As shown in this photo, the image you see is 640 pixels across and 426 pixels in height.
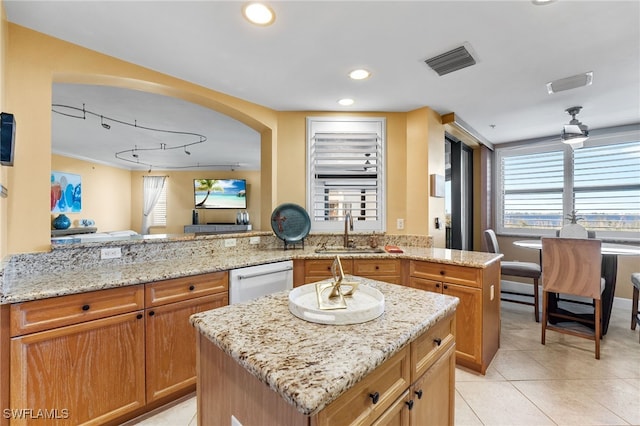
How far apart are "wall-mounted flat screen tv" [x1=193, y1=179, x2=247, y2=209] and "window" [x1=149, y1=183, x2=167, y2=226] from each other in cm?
84

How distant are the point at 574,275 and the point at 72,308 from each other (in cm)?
372

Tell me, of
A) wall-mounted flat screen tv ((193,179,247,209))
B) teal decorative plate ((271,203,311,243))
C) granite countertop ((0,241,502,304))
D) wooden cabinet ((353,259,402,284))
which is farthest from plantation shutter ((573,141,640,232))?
wall-mounted flat screen tv ((193,179,247,209))

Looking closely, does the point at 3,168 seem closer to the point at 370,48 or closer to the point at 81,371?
the point at 81,371

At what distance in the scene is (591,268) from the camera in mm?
2412

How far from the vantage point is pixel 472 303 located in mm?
2119

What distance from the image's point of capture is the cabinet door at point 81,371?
1334 mm

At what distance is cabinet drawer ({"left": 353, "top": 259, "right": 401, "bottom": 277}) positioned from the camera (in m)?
2.50

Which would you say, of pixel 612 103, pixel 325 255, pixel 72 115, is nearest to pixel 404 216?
pixel 325 255

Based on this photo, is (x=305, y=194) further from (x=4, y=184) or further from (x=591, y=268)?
(x=591, y=268)

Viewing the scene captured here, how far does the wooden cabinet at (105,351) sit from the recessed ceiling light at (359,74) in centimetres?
193

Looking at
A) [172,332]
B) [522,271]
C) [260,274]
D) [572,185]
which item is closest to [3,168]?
[172,332]

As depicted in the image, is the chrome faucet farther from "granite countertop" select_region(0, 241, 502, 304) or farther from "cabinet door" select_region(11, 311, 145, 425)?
"cabinet door" select_region(11, 311, 145, 425)

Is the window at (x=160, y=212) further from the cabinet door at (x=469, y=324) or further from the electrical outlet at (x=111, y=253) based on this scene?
the cabinet door at (x=469, y=324)

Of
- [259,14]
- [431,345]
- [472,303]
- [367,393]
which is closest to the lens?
[367,393]
